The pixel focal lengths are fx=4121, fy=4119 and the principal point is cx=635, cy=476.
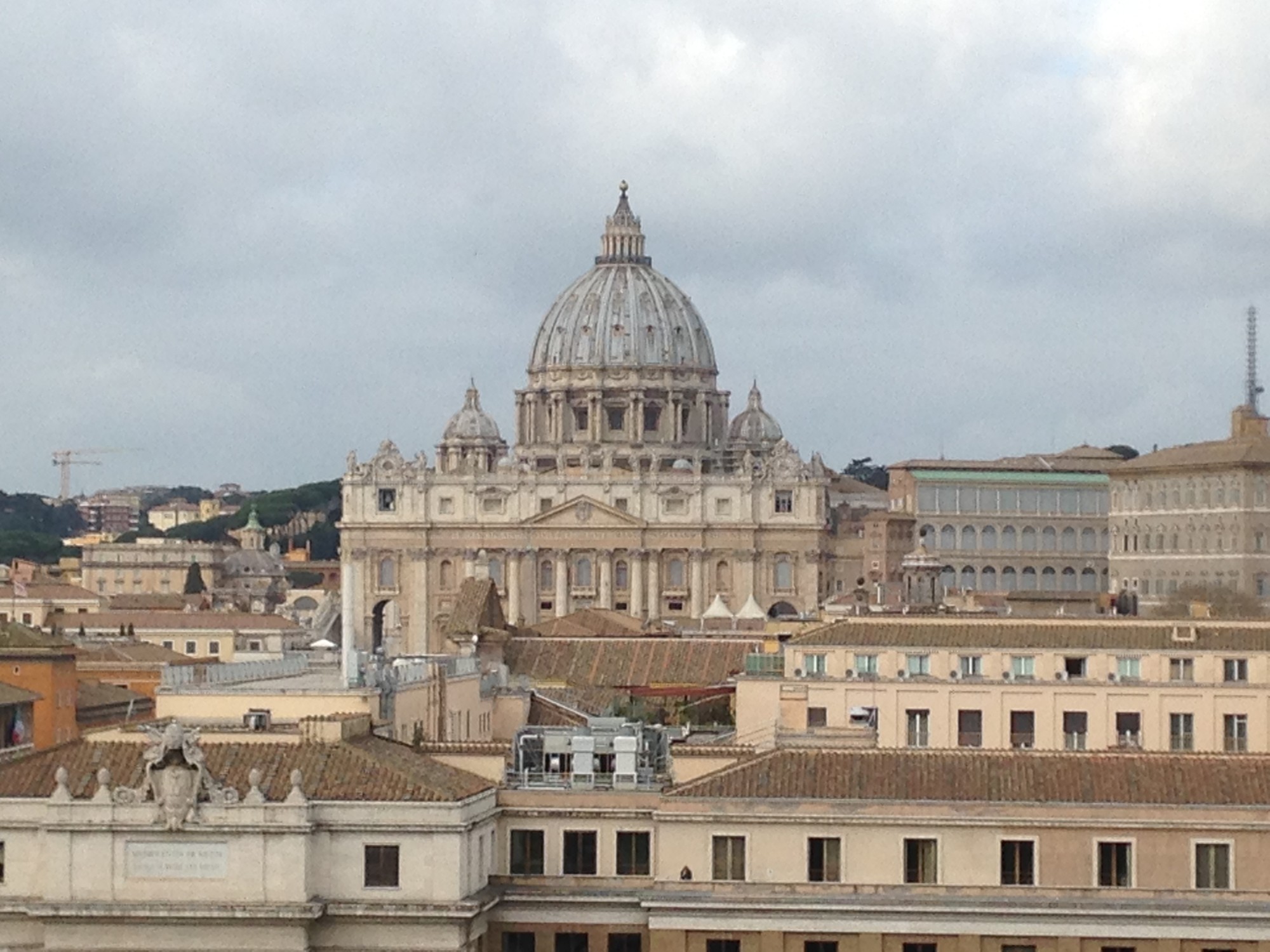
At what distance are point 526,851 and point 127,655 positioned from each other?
54.7m

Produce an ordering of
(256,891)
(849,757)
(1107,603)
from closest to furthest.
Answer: (256,891) < (849,757) < (1107,603)

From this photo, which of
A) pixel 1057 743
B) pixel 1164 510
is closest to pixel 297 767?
pixel 1057 743

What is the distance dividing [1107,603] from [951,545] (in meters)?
66.1

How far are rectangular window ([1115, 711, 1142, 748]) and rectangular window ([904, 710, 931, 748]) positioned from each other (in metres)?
2.82

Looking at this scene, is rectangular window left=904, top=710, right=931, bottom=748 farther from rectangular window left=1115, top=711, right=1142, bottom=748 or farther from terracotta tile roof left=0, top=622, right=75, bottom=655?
terracotta tile roof left=0, top=622, right=75, bottom=655

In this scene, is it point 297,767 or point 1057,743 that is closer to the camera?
point 297,767

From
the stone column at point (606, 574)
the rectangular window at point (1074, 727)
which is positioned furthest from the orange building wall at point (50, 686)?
the stone column at point (606, 574)

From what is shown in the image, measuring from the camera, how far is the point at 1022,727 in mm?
61906

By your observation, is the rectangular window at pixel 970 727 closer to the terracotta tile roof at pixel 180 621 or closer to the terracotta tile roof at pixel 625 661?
the terracotta tile roof at pixel 625 661

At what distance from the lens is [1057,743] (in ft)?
200

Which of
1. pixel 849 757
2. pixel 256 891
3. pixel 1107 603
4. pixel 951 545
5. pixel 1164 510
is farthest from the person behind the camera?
pixel 951 545

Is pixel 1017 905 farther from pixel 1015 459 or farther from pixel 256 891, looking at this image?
pixel 1015 459

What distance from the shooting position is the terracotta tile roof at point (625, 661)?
78000mm

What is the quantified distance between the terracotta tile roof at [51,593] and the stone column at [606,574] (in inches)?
1062
